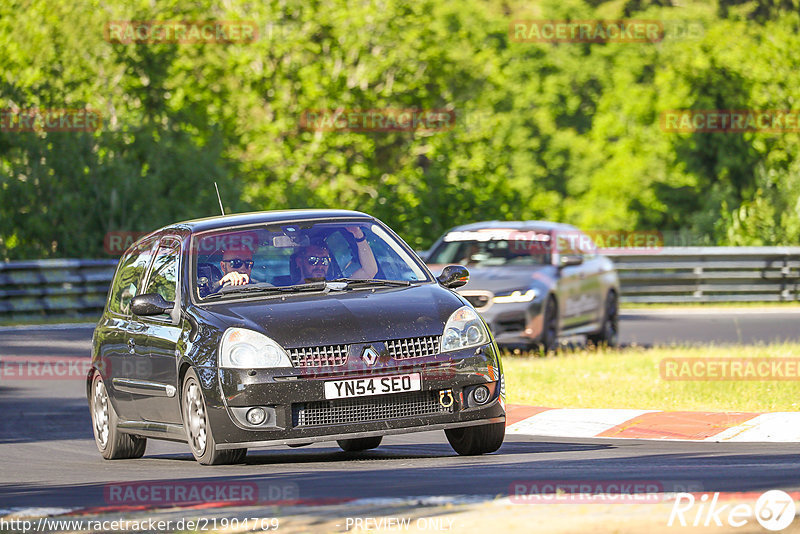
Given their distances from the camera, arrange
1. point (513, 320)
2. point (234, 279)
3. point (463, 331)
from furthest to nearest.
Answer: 1. point (513, 320)
2. point (234, 279)
3. point (463, 331)

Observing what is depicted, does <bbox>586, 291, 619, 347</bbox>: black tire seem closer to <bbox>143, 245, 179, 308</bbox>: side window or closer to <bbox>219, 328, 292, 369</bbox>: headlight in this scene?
<bbox>143, 245, 179, 308</bbox>: side window

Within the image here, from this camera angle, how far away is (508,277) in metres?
18.6

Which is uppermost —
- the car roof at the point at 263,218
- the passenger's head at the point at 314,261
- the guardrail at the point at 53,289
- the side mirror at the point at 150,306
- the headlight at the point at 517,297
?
the car roof at the point at 263,218

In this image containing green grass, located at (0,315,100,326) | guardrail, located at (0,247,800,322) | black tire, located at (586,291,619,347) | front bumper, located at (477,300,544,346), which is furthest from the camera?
guardrail, located at (0,247,800,322)

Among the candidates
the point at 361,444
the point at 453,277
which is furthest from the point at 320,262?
the point at 361,444

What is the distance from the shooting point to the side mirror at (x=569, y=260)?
19.2 m

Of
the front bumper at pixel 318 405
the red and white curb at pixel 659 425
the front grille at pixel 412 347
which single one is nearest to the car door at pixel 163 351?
the front bumper at pixel 318 405

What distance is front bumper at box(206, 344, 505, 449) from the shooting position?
893cm

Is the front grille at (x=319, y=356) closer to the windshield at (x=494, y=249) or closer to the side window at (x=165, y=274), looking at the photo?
the side window at (x=165, y=274)

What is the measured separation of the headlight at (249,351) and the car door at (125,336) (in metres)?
1.34

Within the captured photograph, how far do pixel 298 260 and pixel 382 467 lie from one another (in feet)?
5.24

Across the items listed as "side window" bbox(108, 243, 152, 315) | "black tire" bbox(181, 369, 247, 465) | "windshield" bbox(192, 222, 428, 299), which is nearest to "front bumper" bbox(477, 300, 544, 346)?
"side window" bbox(108, 243, 152, 315)

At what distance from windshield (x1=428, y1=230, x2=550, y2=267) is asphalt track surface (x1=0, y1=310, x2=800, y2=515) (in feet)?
21.6

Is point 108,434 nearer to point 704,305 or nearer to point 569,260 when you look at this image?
point 569,260
